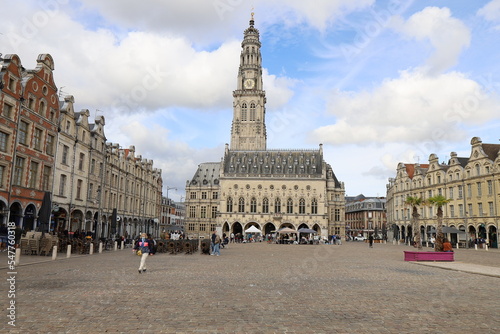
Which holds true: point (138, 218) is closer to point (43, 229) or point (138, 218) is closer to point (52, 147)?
point (52, 147)

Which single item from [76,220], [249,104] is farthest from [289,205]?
[76,220]

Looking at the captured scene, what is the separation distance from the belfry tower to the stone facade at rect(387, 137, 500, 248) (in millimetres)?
42365

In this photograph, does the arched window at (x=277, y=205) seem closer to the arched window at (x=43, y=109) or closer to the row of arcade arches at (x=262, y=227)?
the row of arcade arches at (x=262, y=227)

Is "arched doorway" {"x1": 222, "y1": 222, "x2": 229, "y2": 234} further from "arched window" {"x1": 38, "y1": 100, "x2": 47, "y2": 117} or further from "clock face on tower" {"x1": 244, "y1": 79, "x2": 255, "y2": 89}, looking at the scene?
"arched window" {"x1": 38, "y1": 100, "x2": 47, "y2": 117}

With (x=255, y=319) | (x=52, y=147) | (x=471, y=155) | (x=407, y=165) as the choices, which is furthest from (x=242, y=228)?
(x=255, y=319)

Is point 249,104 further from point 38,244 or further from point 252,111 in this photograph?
point 38,244

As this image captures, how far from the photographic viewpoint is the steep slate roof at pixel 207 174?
95688mm

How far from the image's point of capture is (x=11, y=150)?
2719cm

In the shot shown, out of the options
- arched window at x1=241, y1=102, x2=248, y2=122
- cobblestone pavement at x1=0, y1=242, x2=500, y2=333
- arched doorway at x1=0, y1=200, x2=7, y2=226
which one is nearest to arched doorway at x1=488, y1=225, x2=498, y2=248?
cobblestone pavement at x1=0, y1=242, x2=500, y2=333

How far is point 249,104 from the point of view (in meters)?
102

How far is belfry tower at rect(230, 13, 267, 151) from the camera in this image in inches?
3932

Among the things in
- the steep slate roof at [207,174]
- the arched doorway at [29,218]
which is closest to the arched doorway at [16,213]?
the arched doorway at [29,218]

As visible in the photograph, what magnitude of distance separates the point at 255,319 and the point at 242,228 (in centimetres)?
7127

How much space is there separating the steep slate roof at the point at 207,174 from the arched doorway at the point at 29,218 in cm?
6463
